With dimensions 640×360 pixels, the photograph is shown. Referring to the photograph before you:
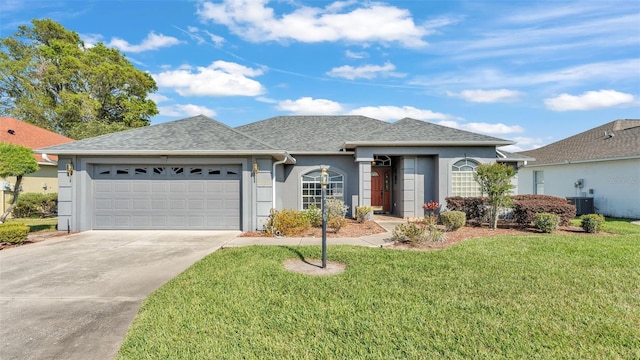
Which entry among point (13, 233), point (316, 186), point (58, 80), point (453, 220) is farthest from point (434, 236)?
point (58, 80)

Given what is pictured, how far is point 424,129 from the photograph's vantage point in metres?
13.3

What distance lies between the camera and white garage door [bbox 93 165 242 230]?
10242 mm

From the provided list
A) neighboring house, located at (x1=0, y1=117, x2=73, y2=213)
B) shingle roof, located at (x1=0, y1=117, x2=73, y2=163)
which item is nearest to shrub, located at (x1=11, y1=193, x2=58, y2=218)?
neighboring house, located at (x1=0, y1=117, x2=73, y2=213)

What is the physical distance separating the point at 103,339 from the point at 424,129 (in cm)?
1280

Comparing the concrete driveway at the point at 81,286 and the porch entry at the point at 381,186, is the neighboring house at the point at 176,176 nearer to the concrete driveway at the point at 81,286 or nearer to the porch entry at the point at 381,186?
the concrete driveway at the point at 81,286

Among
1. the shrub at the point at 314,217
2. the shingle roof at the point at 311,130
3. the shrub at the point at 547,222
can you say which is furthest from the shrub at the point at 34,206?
the shrub at the point at 547,222

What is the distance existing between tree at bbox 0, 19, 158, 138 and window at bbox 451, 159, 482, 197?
84.9ft

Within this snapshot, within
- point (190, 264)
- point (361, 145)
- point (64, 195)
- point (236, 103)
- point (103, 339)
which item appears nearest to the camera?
point (103, 339)

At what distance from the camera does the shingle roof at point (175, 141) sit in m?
9.72

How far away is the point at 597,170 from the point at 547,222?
902 cm

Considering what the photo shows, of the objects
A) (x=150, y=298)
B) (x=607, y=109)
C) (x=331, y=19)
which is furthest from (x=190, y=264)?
(x=607, y=109)

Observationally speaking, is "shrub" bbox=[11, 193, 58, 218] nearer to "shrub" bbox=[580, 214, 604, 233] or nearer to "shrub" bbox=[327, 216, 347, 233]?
"shrub" bbox=[327, 216, 347, 233]

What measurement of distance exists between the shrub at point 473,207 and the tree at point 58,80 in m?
26.3

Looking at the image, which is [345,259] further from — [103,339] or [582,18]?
[582,18]
